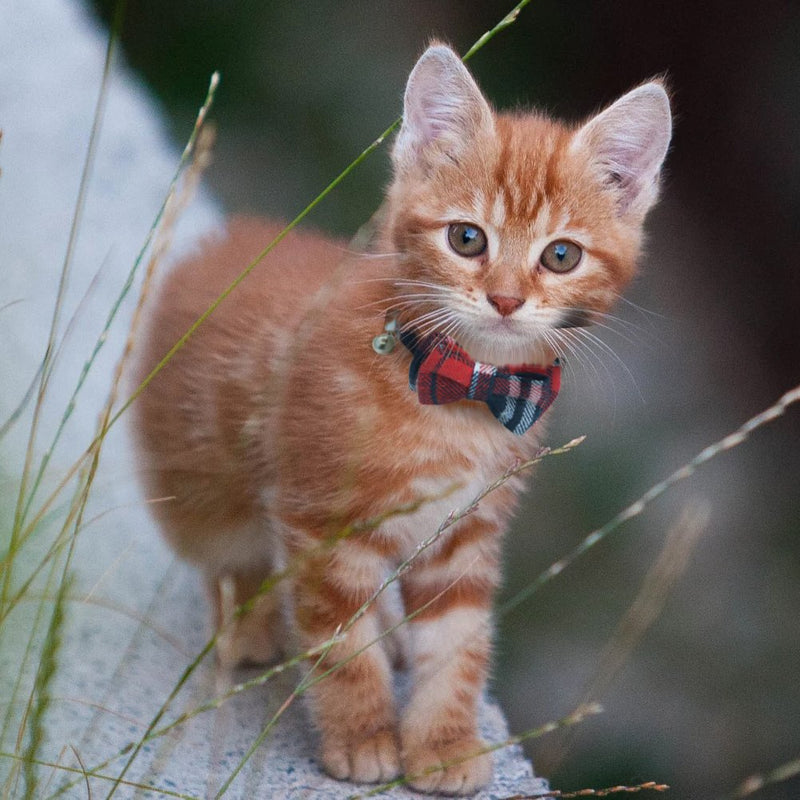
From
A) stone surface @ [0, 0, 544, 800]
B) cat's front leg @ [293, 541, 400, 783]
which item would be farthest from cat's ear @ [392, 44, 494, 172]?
cat's front leg @ [293, 541, 400, 783]

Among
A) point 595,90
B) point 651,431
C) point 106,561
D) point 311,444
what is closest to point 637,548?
point 651,431

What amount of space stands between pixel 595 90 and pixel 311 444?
2.06 ft

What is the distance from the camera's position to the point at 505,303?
0.97m

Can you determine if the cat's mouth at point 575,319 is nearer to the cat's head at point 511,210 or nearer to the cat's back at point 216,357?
the cat's head at point 511,210

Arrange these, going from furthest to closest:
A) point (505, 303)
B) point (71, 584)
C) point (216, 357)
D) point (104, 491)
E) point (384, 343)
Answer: point (104, 491), point (216, 357), point (384, 343), point (505, 303), point (71, 584)

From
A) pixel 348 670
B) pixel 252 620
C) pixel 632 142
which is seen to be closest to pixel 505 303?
pixel 632 142

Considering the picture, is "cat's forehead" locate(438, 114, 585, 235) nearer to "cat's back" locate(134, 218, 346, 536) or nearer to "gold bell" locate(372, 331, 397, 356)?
"gold bell" locate(372, 331, 397, 356)

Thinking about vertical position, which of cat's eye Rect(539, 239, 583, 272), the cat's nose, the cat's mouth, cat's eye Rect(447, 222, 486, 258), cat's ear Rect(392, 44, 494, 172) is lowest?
the cat's nose

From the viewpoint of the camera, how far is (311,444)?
3.70ft

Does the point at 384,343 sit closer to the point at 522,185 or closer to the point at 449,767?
the point at 522,185

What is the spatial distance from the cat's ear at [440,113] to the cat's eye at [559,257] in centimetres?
15

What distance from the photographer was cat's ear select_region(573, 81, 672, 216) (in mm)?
1002

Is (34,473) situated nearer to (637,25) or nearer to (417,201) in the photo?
(417,201)

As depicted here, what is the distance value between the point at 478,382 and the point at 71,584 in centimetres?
50
